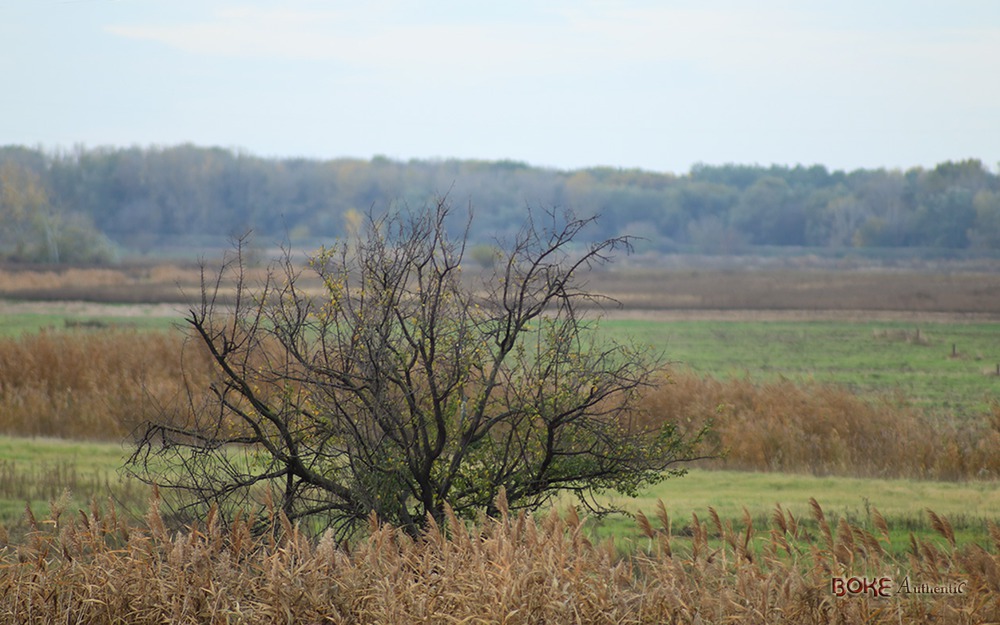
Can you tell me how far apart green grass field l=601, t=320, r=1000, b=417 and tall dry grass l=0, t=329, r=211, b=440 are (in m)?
10.6

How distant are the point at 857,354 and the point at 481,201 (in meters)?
102

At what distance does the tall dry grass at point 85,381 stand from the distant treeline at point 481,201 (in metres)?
80.7

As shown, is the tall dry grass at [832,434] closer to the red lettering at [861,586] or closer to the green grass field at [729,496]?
the green grass field at [729,496]

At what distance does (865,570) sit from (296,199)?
13275 centimetres

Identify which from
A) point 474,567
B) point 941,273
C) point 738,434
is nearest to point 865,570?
point 474,567

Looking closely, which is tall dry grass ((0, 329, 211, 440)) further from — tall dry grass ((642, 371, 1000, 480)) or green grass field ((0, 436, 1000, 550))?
tall dry grass ((642, 371, 1000, 480))

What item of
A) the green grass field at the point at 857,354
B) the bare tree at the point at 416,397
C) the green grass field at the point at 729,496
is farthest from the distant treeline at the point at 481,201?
the bare tree at the point at 416,397

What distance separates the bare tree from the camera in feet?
29.9

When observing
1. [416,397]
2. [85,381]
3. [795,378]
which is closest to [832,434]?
[795,378]

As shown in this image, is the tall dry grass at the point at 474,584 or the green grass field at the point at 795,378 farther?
the green grass field at the point at 795,378

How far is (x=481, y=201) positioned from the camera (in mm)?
136000

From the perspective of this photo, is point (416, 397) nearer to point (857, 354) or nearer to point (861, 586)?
point (861, 586)

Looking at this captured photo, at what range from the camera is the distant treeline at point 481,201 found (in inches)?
4377

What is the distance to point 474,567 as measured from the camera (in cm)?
747
